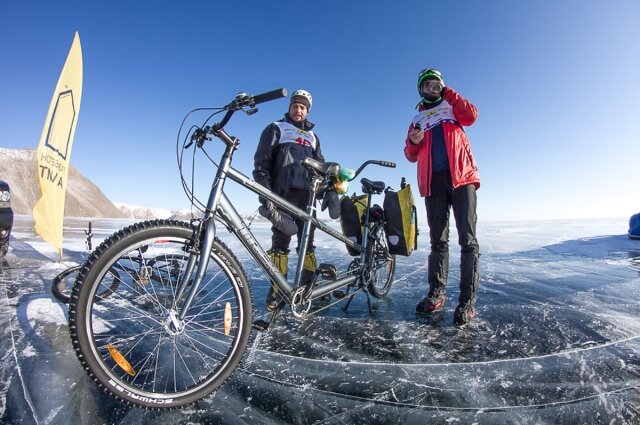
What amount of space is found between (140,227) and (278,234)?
2.08 m

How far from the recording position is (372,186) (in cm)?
370

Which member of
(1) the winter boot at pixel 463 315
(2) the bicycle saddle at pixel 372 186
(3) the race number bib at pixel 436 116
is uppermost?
(3) the race number bib at pixel 436 116

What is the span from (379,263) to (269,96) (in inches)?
106

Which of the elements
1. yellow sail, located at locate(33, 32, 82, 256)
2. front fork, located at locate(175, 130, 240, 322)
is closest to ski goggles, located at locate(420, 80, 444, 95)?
front fork, located at locate(175, 130, 240, 322)

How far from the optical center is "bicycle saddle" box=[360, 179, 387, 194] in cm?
369

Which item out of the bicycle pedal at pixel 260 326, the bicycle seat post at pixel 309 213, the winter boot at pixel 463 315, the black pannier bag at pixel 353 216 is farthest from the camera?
the black pannier bag at pixel 353 216

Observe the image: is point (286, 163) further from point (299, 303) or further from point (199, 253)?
point (199, 253)

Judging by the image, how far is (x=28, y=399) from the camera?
152 centimetres

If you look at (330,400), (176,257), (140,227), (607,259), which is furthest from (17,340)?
(607,259)

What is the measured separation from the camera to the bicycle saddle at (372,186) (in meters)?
3.69

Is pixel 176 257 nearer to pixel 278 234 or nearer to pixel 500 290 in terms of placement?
pixel 278 234

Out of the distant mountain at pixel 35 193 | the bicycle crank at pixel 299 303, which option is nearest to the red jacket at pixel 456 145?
the bicycle crank at pixel 299 303

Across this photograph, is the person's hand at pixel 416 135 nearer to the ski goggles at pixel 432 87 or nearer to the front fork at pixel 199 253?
the ski goggles at pixel 432 87

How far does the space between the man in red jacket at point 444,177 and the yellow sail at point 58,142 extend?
4413mm
